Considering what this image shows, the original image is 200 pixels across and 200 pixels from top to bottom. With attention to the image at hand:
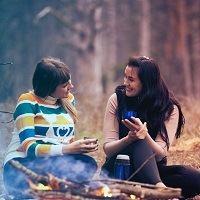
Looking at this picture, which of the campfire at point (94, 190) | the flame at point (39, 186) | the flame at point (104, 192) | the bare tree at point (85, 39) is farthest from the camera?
the bare tree at point (85, 39)

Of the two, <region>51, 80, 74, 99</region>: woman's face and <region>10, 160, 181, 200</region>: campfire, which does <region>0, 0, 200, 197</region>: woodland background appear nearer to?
<region>51, 80, 74, 99</region>: woman's face

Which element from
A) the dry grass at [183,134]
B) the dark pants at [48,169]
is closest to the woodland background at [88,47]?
the dry grass at [183,134]

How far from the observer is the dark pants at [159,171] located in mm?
4812

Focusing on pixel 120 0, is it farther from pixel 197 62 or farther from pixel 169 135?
pixel 169 135

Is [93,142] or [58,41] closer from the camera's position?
[93,142]

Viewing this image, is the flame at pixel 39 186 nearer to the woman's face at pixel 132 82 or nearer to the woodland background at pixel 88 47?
the woman's face at pixel 132 82

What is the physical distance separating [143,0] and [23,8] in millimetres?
14348

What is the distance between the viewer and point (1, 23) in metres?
10.7

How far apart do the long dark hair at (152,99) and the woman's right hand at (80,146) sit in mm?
595

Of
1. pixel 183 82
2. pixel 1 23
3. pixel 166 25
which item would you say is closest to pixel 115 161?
pixel 1 23

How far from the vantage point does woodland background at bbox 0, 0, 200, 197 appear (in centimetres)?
852

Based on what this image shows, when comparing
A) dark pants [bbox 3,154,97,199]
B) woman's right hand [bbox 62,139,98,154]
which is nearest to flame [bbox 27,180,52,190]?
dark pants [bbox 3,154,97,199]

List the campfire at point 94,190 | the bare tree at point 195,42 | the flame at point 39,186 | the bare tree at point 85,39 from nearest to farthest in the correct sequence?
the campfire at point 94,190, the flame at point 39,186, the bare tree at point 85,39, the bare tree at point 195,42

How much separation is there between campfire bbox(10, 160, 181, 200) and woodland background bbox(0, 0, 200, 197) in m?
1.63
